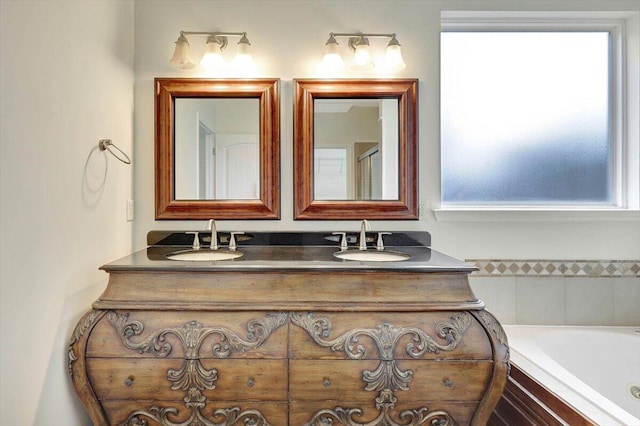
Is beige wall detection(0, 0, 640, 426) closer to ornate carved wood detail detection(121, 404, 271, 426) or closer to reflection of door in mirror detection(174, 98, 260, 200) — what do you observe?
reflection of door in mirror detection(174, 98, 260, 200)

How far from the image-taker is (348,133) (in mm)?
1841

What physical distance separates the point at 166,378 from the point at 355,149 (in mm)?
1308

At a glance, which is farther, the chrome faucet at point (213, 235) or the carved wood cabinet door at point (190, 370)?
the chrome faucet at point (213, 235)

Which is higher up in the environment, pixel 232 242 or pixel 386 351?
pixel 232 242

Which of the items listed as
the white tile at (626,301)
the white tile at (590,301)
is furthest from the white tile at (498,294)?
the white tile at (626,301)

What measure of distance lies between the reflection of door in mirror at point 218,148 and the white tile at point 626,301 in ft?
6.38

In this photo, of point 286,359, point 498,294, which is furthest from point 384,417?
point 498,294

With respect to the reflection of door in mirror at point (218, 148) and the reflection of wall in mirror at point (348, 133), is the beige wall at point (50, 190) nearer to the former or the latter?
the reflection of door in mirror at point (218, 148)

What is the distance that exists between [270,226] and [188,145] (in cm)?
61

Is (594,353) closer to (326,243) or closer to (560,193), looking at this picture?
(560,193)

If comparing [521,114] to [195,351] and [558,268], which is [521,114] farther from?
[195,351]

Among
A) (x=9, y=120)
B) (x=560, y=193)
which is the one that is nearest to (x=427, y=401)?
(x=560, y=193)

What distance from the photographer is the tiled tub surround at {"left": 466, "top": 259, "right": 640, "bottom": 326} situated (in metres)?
1.83

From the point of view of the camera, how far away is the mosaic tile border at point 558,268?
1.83 metres
